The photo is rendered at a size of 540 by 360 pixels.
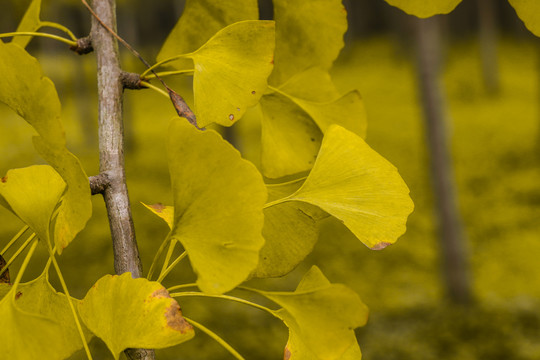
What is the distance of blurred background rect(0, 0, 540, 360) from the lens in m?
4.37

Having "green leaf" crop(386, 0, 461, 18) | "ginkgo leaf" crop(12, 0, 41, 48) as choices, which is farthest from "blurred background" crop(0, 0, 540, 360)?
"green leaf" crop(386, 0, 461, 18)

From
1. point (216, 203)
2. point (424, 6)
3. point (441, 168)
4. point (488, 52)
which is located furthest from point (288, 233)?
point (488, 52)

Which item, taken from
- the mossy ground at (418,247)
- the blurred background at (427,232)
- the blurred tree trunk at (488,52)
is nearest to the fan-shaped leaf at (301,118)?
the blurred background at (427,232)

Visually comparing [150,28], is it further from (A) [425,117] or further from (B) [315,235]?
(B) [315,235]

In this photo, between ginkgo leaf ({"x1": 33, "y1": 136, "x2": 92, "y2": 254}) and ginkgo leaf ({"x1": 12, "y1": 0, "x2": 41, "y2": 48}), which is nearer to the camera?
ginkgo leaf ({"x1": 33, "y1": 136, "x2": 92, "y2": 254})

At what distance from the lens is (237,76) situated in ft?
1.19

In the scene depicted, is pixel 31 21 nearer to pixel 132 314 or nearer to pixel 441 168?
pixel 132 314

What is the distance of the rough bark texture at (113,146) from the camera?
1.17 feet

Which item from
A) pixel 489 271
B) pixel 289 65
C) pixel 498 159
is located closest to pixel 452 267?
pixel 489 271

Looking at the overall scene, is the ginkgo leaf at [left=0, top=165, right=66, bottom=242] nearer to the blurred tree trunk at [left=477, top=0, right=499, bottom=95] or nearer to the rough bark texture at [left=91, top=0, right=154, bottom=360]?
the rough bark texture at [left=91, top=0, right=154, bottom=360]

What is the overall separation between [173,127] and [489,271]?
18.6ft

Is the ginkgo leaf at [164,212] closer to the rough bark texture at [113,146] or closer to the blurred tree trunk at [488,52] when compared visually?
the rough bark texture at [113,146]

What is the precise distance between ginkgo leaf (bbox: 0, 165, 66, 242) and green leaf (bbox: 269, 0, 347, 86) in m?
0.22

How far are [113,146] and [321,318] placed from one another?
0.18 m
